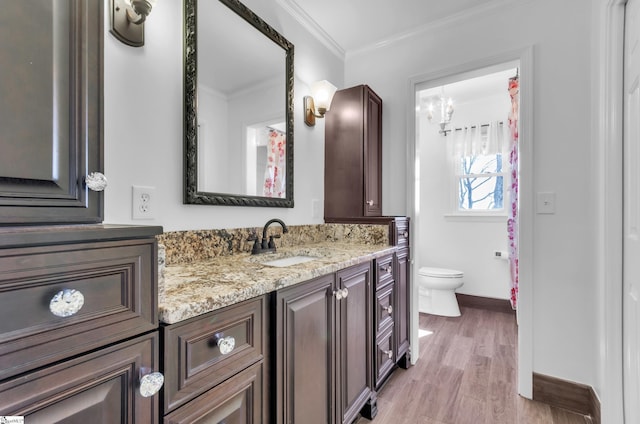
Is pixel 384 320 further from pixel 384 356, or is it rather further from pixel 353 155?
pixel 353 155

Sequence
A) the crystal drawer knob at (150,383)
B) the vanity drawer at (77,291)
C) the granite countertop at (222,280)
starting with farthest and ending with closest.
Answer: the granite countertop at (222,280)
the crystal drawer knob at (150,383)
the vanity drawer at (77,291)

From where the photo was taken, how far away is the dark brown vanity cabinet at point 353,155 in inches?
83.7

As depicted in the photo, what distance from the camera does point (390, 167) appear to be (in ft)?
7.66

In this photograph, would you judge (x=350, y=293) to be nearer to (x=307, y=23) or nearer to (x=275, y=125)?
(x=275, y=125)

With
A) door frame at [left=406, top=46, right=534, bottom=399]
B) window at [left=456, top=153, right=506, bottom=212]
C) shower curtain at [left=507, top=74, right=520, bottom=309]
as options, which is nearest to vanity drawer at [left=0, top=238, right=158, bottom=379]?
door frame at [left=406, top=46, right=534, bottom=399]

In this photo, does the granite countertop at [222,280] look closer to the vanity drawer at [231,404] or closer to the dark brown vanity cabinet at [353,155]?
the vanity drawer at [231,404]

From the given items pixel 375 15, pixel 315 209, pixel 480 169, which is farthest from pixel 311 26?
pixel 480 169

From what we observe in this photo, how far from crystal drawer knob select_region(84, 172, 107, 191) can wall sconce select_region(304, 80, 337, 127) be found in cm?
160

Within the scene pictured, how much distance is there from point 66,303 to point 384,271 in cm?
155

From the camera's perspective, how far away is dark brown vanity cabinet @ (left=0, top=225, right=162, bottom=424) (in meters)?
0.48

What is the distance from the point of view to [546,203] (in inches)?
70.5

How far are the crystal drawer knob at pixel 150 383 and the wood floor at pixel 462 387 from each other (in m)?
1.34

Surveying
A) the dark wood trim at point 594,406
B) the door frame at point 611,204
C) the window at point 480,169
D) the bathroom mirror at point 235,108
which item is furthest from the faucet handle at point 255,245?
the window at point 480,169

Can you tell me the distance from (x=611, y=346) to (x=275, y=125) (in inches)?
80.5
